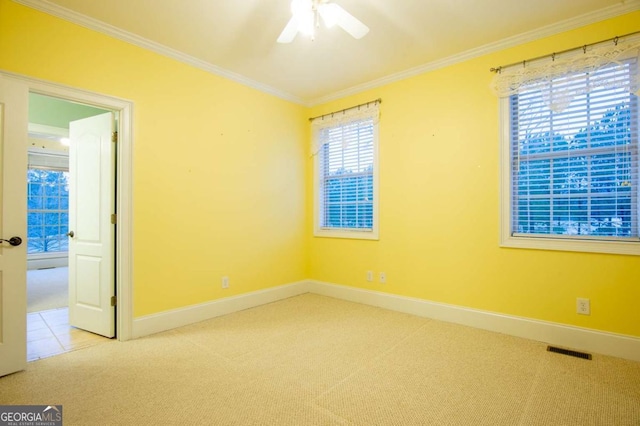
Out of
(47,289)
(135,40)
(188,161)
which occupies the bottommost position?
(47,289)

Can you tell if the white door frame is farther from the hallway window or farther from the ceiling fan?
the hallway window

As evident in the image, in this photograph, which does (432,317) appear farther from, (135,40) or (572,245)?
(135,40)

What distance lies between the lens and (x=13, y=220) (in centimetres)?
229

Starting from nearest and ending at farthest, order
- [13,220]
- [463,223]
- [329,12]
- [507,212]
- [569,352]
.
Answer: [329,12] → [13,220] → [569,352] → [507,212] → [463,223]

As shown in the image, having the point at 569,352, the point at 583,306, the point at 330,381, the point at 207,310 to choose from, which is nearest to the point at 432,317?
the point at 569,352

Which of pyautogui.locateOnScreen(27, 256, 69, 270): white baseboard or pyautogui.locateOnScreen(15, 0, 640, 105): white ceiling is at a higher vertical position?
pyautogui.locateOnScreen(15, 0, 640, 105): white ceiling

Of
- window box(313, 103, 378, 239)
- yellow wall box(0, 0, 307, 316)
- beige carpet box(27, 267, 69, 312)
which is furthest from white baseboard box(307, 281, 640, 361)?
beige carpet box(27, 267, 69, 312)

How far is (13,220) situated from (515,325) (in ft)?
13.8

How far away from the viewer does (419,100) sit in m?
3.60

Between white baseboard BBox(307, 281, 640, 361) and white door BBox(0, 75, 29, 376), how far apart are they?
3.21 metres

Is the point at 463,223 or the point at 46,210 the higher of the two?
the point at 46,210

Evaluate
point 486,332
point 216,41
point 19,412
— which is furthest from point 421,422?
point 216,41

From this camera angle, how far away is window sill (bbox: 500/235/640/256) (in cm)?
250

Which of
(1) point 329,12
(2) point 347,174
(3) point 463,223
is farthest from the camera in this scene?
(2) point 347,174
